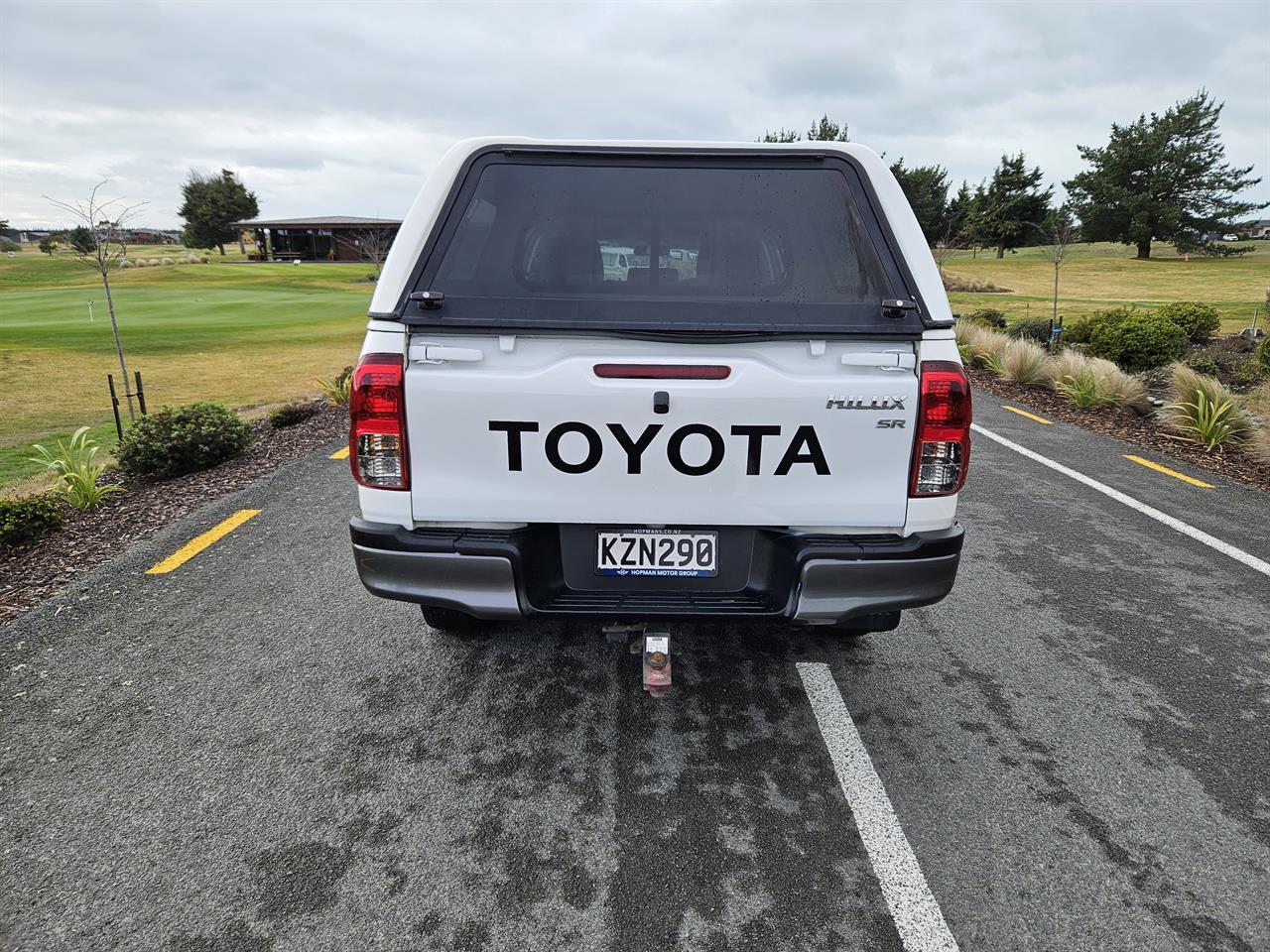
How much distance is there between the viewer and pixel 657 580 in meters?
2.59

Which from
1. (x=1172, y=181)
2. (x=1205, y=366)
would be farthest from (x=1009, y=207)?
(x=1205, y=366)

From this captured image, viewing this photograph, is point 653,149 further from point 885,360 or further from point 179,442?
point 179,442

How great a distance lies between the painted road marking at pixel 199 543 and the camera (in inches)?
169

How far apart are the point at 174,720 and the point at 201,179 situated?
82269 millimetres

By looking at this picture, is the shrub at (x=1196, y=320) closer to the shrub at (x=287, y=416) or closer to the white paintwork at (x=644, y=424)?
the shrub at (x=287, y=416)

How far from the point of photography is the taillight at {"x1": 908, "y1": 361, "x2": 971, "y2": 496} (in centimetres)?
236

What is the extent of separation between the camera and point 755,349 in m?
2.37

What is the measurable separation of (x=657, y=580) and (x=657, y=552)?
0.36 feet

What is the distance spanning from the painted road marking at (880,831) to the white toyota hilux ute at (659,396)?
590 millimetres

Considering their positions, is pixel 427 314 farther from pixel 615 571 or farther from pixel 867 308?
pixel 867 308

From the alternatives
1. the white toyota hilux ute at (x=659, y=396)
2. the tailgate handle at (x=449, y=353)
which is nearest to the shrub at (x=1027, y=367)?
the white toyota hilux ute at (x=659, y=396)

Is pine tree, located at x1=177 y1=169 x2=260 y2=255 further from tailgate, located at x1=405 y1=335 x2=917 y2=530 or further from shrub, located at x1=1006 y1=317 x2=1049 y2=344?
tailgate, located at x1=405 y1=335 x2=917 y2=530

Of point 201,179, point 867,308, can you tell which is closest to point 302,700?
point 867,308

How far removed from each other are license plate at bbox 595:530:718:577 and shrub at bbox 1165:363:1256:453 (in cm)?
732
